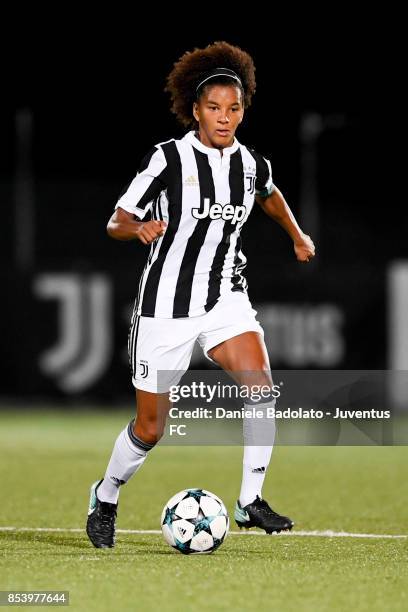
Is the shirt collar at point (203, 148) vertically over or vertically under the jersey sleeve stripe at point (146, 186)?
over

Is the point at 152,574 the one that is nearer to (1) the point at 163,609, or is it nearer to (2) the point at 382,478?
(1) the point at 163,609

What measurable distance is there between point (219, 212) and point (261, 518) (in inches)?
59.4

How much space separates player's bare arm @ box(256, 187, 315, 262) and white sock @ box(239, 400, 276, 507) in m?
0.94

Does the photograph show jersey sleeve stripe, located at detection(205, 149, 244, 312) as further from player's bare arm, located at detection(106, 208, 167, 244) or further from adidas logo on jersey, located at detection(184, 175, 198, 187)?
player's bare arm, located at detection(106, 208, 167, 244)

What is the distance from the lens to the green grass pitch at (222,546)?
16.3 feet

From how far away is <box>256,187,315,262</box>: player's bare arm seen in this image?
7.00 m

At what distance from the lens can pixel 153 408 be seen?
21.1 feet

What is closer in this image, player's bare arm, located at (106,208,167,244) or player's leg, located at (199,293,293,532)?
player's bare arm, located at (106,208,167,244)

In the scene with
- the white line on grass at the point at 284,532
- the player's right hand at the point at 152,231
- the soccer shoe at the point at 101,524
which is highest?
the player's right hand at the point at 152,231

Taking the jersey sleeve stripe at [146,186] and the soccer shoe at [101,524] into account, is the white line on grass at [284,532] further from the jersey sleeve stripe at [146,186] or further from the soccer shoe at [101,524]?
the jersey sleeve stripe at [146,186]

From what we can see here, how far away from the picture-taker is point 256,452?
649 cm
